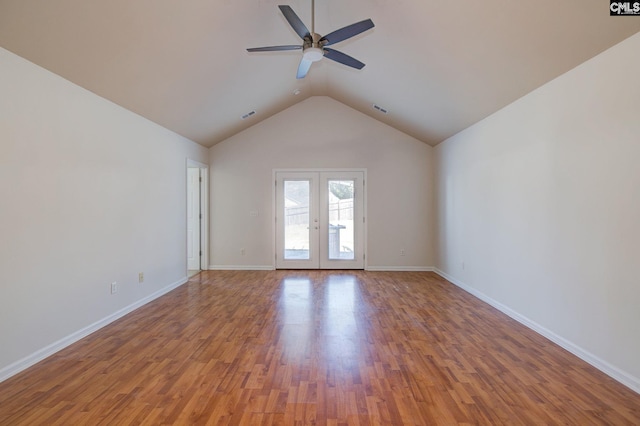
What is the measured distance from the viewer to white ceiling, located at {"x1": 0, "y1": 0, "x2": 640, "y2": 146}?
7.74ft

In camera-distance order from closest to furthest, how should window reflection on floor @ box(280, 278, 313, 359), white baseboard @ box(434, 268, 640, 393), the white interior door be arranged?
white baseboard @ box(434, 268, 640, 393) < window reflection on floor @ box(280, 278, 313, 359) < the white interior door

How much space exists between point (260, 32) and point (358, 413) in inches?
150

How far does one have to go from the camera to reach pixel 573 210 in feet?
9.11

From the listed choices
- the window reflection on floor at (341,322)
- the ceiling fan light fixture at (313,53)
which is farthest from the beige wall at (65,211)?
the window reflection on floor at (341,322)

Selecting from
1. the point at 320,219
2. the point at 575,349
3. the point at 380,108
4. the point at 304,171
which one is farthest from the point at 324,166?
the point at 575,349

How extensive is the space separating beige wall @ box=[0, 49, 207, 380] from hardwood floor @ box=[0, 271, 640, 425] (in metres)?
0.32

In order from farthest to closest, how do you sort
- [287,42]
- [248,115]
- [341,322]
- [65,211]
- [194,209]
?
[194,209]
[248,115]
[287,42]
[341,322]
[65,211]

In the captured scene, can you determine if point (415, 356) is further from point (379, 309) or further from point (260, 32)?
point (260, 32)

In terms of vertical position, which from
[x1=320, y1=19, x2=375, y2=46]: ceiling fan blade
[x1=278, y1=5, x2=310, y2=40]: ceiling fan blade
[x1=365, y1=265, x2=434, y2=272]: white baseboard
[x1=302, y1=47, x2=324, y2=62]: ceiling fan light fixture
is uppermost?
[x1=278, y1=5, x2=310, y2=40]: ceiling fan blade

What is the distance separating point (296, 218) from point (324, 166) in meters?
1.22

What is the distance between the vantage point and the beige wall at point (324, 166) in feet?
21.1

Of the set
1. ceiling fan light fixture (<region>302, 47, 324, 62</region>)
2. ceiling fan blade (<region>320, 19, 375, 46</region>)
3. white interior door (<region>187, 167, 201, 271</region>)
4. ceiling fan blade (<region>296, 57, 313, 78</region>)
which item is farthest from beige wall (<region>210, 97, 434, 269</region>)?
ceiling fan blade (<region>320, 19, 375, 46</region>)

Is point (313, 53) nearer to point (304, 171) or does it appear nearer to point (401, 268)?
point (304, 171)

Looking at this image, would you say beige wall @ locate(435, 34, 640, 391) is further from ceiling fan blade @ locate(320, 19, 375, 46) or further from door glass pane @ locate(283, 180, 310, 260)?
door glass pane @ locate(283, 180, 310, 260)
